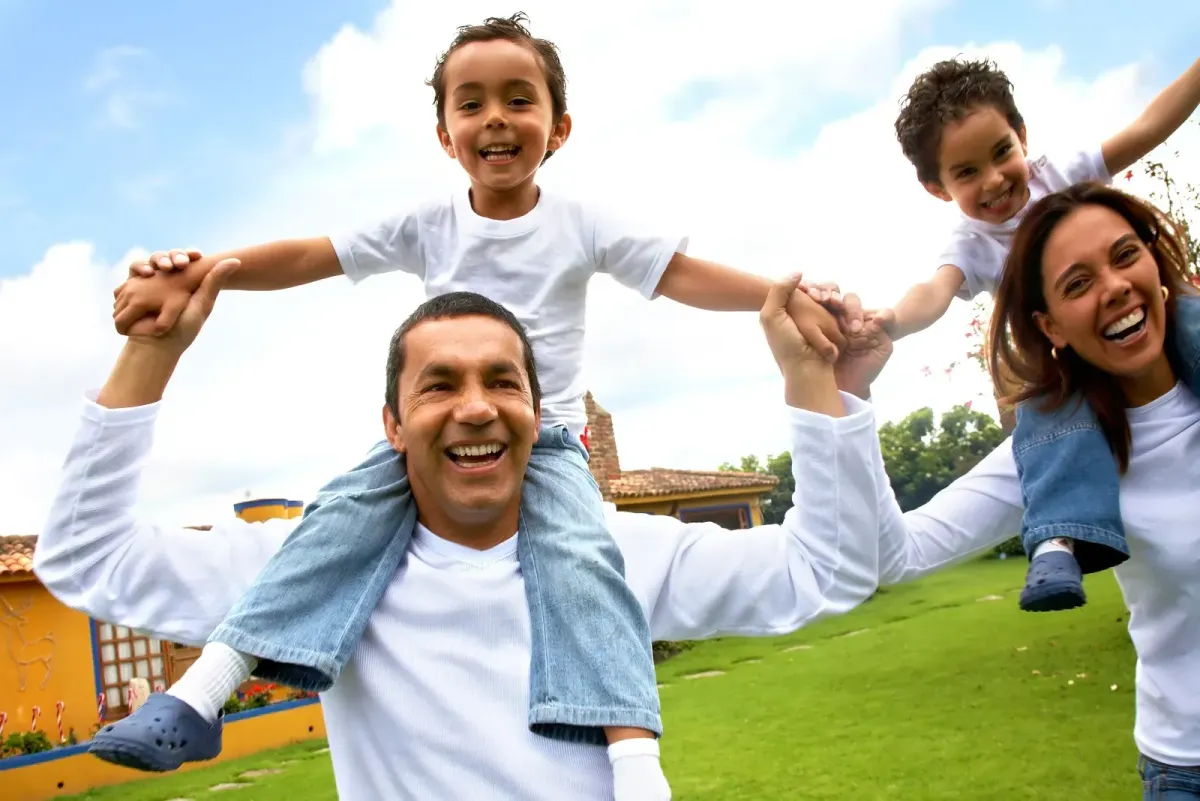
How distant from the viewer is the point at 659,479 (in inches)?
862

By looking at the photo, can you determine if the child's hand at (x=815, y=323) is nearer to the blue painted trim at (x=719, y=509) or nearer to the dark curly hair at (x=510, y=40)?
the dark curly hair at (x=510, y=40)

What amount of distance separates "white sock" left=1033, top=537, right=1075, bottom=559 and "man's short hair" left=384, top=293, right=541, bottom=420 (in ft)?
3.75

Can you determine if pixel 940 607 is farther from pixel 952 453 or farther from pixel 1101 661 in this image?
pixel 952 453

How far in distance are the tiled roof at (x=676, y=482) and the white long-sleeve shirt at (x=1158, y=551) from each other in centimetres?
1689

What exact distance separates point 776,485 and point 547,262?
83.1 feet

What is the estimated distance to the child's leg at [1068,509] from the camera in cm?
209

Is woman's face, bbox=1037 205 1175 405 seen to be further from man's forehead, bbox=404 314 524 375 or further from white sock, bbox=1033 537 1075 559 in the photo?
man's forehead, bbox=404 314 524 375

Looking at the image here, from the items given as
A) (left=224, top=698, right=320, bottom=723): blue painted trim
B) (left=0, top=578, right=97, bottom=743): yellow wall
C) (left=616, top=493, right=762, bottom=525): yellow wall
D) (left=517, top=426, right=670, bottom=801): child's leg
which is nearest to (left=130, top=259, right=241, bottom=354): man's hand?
(left=517, top=426, right=670, bottom=801): child's leg

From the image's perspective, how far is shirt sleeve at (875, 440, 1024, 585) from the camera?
2104mm

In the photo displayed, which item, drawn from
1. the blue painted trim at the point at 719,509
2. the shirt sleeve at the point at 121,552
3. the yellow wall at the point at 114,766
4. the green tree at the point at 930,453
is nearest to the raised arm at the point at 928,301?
the shirt sleeve at the point at 121,552

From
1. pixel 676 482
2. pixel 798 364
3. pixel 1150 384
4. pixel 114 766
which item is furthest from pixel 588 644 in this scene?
pixel 676 482

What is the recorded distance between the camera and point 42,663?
13.2 m

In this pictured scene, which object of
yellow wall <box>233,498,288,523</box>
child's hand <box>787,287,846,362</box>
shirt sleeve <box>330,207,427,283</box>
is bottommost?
child's hand <box>787,287,846,362</box>

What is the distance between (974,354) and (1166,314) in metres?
8.53
